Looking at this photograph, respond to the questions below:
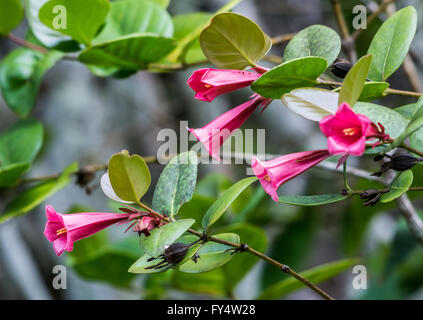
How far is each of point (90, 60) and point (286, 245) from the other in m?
0.58

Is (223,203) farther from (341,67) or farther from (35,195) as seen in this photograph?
(35,195)

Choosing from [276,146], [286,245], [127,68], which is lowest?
[286,245]

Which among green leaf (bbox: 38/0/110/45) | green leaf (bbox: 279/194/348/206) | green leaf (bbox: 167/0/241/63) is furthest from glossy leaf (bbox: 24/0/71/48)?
green leaf (bbox: 279/194/348/206)

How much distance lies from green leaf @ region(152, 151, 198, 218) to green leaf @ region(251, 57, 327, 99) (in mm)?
107

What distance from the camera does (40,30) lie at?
0.67 meters

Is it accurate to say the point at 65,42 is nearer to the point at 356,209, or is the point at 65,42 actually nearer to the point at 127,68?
the point at 127,68

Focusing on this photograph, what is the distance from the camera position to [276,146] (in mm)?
1205

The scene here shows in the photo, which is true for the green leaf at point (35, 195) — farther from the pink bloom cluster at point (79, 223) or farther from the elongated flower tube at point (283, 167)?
the elongated flower tube at point (283, 167)

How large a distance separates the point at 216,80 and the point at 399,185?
18 centimetres

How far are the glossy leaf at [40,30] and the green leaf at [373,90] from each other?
445 mm

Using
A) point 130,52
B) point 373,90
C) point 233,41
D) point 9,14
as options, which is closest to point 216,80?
point 233,41

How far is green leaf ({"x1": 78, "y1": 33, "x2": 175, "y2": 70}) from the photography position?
0.61 meters

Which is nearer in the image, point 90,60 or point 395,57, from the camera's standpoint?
point 395,57
